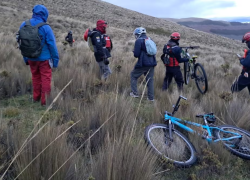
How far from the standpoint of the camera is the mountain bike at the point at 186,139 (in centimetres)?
306

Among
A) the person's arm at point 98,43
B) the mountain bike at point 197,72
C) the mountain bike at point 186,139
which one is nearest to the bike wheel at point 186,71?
the mountain bike at point 197,72

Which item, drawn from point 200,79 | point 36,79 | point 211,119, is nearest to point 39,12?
point 36,79

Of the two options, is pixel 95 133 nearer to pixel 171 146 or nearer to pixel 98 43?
pixel 171 146

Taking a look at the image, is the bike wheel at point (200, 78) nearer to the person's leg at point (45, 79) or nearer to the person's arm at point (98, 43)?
the person's arm at point (98, 43)

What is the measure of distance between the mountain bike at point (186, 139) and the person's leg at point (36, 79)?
2.65m

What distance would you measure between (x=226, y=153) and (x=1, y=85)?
4673mm

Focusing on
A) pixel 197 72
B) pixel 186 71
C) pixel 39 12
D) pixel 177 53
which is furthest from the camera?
pixel 186 71

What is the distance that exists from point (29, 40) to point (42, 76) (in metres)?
0.76

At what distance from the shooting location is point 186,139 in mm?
3326

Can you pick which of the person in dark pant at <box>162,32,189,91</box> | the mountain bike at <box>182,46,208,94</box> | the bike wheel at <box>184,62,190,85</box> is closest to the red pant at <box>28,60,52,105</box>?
the person in dark pant at <box>162,32,189,91</box>

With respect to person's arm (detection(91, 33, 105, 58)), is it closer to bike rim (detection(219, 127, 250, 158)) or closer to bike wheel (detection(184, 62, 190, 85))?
bike wheel (detection(184, 62, 190, 85))

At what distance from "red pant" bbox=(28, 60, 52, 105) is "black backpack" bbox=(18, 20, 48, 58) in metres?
0.35

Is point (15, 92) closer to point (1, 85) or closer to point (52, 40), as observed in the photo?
point (1, 85)

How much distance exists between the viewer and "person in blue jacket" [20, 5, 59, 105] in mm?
4305
